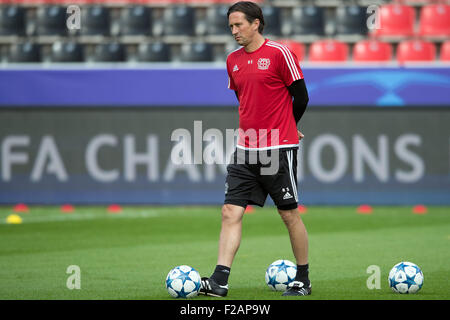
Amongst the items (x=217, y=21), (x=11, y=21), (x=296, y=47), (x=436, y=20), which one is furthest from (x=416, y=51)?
(x=11, y=21)

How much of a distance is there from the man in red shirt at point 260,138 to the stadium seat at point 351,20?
36.3ft

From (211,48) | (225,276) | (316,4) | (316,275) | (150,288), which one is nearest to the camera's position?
(225,276)

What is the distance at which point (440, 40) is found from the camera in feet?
58.7

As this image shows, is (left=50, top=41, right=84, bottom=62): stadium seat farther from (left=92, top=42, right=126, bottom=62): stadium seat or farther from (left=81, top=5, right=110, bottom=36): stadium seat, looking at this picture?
(left=81, top=5, right=110, bottom=36): stadium seat

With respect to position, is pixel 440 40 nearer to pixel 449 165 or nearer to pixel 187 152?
pixel 449 165

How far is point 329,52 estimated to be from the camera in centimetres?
1688

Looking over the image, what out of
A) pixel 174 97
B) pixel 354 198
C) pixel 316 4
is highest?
pixel 316 4

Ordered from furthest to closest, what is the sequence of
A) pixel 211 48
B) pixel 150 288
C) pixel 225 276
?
pixel 211 48 → pixel 150 288 → pixel 225 276

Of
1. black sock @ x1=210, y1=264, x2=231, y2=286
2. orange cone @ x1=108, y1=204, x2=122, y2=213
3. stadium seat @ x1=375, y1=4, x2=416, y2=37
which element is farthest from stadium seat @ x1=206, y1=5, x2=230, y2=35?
black sock @ x1=210, y1=264, x2=231, y2=286

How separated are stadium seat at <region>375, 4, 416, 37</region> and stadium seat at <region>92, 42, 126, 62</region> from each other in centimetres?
506

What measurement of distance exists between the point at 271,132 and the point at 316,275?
5.93 feet

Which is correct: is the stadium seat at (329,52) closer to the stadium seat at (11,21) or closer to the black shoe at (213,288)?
the stadium seat at (11,21)

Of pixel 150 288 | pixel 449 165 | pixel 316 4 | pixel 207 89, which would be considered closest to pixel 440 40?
pixel 316 4

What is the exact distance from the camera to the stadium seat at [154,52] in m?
17.1
